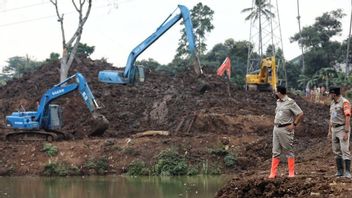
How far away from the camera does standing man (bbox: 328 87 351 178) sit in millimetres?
11945

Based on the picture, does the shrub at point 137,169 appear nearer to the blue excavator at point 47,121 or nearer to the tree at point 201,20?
the blue excavator at point 47,121

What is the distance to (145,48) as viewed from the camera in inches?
1277

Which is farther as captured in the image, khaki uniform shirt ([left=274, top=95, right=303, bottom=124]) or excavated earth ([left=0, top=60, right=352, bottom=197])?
excavated earth ([left=0, top=60, right=352, bottom=197])

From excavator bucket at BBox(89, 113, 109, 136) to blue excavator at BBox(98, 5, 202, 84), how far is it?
6058mm

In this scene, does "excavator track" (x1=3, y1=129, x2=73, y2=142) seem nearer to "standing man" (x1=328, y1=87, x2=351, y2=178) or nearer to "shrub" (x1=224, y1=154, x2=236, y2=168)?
"shrub" (x1=224, y1=154, x2=236, y2=168)

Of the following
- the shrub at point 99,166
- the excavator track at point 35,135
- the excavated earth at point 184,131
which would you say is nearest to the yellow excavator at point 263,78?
the excavated earth at point 184,131

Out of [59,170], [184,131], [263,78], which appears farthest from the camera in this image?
[263,78]

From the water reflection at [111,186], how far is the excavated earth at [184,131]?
137 cm

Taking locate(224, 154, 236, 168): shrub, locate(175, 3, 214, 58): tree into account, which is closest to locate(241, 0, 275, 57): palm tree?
locate(175, 3, 214, 58): tree

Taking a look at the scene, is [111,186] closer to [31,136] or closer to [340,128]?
[340,128]

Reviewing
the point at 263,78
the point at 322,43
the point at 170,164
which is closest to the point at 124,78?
the point at 263,78

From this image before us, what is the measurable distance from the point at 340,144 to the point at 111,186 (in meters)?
8.17

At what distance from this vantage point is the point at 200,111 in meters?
28.0

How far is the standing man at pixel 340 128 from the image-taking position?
1195cm
